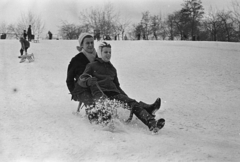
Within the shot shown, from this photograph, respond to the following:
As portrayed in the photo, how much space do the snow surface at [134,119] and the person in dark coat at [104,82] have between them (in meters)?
0.34

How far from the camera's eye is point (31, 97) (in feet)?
24.1

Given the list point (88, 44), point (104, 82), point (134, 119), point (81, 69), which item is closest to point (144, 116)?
point (134, 119)

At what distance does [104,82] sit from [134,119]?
2.81ft

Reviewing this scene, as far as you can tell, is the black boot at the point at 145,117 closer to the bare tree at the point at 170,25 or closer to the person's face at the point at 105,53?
the person's face at the point at 105,53

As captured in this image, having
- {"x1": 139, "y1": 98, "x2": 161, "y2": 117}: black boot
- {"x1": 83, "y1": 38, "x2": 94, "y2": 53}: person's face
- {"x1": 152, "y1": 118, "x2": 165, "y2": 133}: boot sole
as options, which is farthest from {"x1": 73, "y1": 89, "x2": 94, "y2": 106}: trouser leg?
{"x1": 152, "y1": 118, "x2": 165, "y2": 133}: boot sole

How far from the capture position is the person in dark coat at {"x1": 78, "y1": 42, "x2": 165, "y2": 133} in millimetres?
4254

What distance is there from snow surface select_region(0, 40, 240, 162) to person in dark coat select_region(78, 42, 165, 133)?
339mm

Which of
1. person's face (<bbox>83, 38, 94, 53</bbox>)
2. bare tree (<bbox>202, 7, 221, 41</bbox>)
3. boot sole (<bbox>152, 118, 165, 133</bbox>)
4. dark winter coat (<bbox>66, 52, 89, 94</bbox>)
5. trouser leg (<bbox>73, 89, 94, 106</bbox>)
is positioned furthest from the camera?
bare tree (<bbox>202, 7, 221, 41</bbox>)

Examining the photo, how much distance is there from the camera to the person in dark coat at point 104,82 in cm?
425

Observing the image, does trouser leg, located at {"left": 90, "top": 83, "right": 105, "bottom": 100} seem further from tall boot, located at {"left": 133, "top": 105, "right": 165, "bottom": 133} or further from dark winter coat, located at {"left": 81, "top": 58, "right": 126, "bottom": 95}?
tall boot, located at {"left": 133, "top": 105, "right": 165, "bottom": 133}

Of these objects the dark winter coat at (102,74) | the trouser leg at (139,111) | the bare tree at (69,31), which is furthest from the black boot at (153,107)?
the bare tree at (69,31)

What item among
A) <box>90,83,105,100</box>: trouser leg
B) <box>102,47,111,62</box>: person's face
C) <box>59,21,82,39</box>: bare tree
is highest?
<box>59,21,82,39</box>: bare tree

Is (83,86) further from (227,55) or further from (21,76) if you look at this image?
(227,55)

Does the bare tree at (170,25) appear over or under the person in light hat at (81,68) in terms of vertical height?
over
